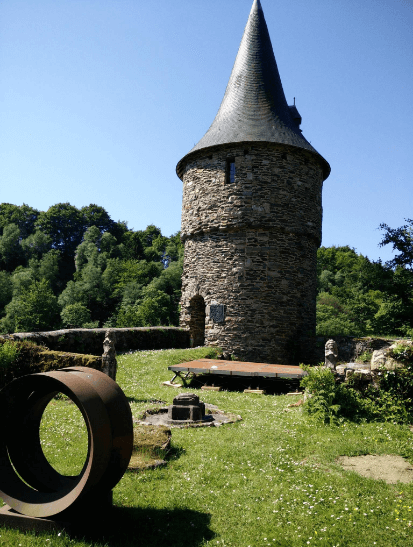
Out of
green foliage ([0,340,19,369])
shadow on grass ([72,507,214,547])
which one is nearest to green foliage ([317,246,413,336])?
green foliage ([0,340,19,369])

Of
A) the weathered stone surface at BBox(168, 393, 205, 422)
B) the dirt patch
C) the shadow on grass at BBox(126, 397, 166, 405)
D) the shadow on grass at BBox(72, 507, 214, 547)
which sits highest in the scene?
the weathered stone surface at BBox(168, 393, 205, 422)

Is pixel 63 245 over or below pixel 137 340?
over

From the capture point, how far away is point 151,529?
383 cm

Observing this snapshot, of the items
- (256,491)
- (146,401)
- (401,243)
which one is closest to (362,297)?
(401,243)

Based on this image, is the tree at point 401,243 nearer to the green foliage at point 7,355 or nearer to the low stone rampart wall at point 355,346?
the low stone rampart wall at point 355,346

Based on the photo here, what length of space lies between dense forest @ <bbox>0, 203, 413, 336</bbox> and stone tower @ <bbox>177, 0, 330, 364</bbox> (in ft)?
18.3

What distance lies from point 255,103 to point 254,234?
5669 mm

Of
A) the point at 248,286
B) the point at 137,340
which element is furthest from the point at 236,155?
the point at 137,340

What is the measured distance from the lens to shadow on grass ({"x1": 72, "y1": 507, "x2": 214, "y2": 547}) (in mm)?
3621

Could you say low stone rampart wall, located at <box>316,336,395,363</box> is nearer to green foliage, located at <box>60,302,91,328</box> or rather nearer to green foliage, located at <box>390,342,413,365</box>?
green foliage, located at <box>390,342,413,365</box>

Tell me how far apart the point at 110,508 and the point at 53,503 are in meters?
0.56

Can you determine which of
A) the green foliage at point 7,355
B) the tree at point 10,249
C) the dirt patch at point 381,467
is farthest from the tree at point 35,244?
the dirt patch at point 381,467

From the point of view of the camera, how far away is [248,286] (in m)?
15.7

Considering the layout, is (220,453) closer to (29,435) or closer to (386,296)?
(29,435)
